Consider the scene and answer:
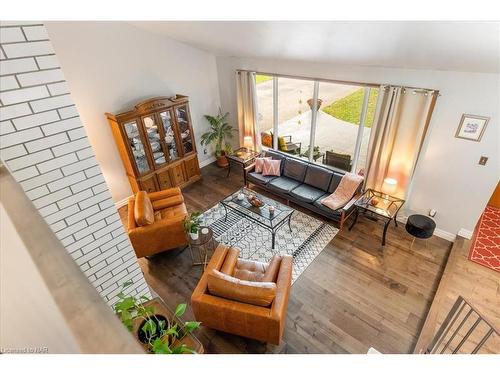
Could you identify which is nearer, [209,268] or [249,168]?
[209,268]

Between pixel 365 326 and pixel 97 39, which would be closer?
pixel 365 326

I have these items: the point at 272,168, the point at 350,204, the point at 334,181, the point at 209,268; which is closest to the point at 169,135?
the point at 272,168

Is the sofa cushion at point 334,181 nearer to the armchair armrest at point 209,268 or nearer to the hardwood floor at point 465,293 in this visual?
the hardwood floor at point 465,293

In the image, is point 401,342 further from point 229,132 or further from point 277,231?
point 229,132

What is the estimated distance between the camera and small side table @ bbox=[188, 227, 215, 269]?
3922mm

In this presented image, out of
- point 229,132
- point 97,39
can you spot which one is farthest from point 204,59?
point 97,39

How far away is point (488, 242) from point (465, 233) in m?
0.42

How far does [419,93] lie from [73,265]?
447 centimetres

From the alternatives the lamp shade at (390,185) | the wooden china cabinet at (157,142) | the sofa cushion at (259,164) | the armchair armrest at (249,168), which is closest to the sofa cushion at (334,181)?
the lamp shade at (390,185)

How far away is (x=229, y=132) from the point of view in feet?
21.2

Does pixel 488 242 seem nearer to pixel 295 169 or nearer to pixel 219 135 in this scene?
pixel 295 169

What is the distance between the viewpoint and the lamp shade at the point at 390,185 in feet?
14.8

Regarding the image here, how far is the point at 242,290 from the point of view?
9.02 feet
